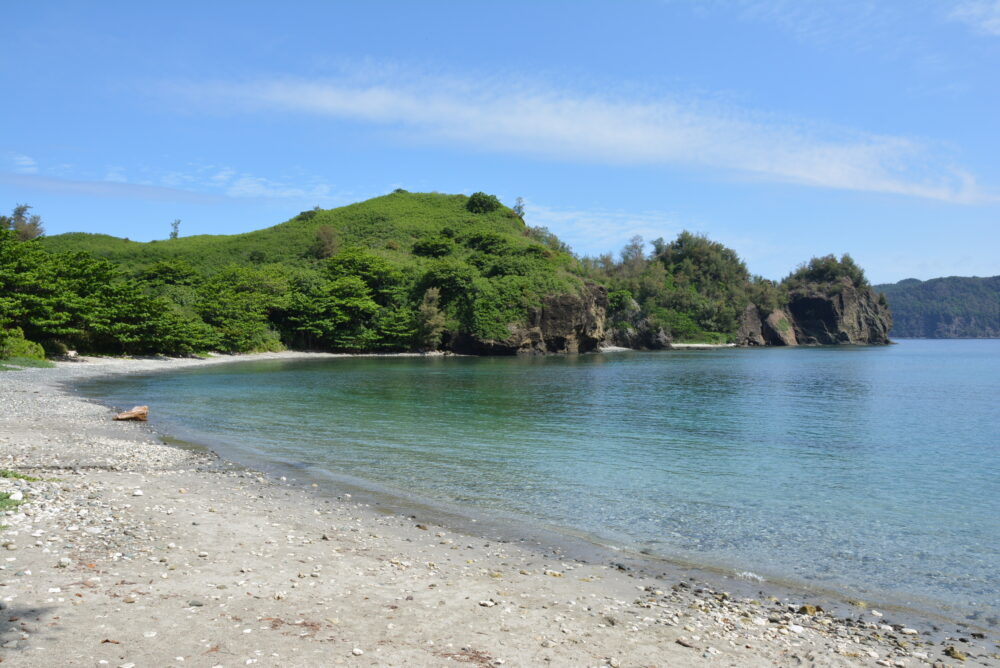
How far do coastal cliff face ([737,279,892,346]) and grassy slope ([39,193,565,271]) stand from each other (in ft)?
270

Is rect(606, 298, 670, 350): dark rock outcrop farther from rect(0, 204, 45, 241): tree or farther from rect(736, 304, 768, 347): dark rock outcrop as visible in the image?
rect(0, 204, 45, 241): tree

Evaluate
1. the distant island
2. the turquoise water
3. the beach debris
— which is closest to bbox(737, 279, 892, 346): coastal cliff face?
the distant island

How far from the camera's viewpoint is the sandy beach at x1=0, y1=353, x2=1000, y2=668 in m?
6.25

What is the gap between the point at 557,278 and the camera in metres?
93.6

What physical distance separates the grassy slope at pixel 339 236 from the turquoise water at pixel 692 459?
6512 cm

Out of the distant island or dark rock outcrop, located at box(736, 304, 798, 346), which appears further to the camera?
dark rock outcrop, located at box(736, 304, 798, 346)

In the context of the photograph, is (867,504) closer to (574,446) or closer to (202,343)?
(574,446)

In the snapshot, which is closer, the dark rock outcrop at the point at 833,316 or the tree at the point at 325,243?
the tree at the point at 325,243

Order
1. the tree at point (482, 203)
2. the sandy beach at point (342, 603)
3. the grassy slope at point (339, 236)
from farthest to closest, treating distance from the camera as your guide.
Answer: the tree at point (482, 203) < the grassy slope at point (339, 236) < the sandy beach at point (342, 603)

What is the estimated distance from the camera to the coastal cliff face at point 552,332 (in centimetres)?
8694

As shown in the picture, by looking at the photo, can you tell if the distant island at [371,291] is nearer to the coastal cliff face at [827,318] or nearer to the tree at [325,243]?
the tree at [325,243]

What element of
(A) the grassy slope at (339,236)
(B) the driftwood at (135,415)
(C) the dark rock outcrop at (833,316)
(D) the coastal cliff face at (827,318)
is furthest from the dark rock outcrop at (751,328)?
(B) the driftwood at (135,415)

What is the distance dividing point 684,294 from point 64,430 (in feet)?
457

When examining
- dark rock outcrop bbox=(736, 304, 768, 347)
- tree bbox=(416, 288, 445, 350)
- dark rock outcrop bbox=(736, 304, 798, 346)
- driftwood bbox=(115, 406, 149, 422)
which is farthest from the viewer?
dark rock outcrop bbox=(736, 304, 798, 346)
